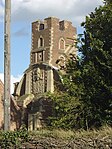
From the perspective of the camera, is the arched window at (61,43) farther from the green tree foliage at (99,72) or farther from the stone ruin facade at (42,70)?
the green tree foliage at (99,72)

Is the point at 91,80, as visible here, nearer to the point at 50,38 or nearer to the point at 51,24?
the point at 51,24

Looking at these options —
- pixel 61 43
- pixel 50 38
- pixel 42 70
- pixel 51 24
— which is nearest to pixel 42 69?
pixel 42 70

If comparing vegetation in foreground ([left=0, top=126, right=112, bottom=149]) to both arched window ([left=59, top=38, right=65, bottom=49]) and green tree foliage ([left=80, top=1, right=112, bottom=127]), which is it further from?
arched window ([left=59, top=38, right=65, bottom=49])

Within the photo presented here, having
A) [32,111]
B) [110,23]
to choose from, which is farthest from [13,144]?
[32,111]

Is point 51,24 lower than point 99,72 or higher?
higher

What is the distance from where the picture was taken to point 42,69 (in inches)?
2311

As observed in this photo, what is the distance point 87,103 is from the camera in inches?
1084

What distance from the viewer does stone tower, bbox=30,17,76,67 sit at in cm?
6269

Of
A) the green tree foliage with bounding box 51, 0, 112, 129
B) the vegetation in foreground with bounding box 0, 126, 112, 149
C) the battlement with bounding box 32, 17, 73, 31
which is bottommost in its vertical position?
the vegetation in foreground with bounding box 0, 126, 112, 149

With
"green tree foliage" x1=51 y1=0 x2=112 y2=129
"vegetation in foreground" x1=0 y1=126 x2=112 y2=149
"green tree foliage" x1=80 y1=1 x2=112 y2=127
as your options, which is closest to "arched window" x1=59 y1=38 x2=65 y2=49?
"green tree foliage" x1=51 y1=0 x2=112 y2=129

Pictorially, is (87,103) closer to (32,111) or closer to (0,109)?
(0,109)

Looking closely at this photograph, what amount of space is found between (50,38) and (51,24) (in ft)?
7.78

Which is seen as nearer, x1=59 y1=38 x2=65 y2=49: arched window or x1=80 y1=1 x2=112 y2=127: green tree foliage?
x1=80 y1=1 x2=112 y2=127: green tree foliage

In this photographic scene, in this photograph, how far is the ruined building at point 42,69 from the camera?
51406 millimetres
